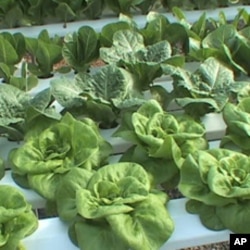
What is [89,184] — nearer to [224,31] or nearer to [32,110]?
[32,110]

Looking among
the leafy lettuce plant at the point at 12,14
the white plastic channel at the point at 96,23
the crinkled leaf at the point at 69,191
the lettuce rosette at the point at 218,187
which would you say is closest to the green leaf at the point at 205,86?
the lettuce rosette at the point at 218,187

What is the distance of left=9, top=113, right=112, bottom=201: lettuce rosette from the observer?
0.97m

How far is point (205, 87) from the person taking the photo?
1162 mm

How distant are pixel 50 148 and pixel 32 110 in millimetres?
86

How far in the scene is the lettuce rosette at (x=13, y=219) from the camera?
2.83ft

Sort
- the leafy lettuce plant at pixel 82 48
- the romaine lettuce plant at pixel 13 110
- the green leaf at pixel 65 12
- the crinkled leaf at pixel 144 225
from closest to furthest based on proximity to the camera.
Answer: the crinkled leaf at pixel 144 225, the romaine lettuce plant at pixel 13 110, the leafy lettuce plant at pixel 82 48, the green leaf at pixel 65 12

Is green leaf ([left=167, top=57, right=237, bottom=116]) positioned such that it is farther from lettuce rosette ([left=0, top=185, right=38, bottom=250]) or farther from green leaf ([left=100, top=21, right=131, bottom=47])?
lettuce rosette ([left=0, top=185, right=38, bottom=250])

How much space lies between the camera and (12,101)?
3.64 feet

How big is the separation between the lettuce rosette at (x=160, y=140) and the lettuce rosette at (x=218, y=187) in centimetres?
4

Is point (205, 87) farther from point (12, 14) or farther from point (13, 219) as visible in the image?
point (12, 14)

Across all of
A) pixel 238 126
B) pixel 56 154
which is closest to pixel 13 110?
pixel 56 154

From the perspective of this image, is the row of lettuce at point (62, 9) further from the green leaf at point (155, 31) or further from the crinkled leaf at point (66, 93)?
the crinkled leaf at point (66, 93)

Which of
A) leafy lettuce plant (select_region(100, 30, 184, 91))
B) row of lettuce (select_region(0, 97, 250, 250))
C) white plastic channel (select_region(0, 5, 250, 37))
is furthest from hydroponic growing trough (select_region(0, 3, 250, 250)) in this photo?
white plastic channel (select_region(0, 5, 250, 37))

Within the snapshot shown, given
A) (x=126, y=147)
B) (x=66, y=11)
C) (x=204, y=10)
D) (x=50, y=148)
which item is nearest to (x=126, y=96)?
(x=126, y=147)
